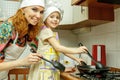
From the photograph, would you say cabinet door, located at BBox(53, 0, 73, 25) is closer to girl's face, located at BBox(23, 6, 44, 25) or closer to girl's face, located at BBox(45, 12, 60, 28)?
girl's face, located at BBox(45, 12, 60, 28)

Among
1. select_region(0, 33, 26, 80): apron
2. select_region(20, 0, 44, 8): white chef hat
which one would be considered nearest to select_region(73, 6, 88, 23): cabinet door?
select_region(20, 0, 44, 8): white chef hat

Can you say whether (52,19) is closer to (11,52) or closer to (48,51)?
(48,51)

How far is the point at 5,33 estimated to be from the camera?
1.22 meters

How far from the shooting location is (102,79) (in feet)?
3.67

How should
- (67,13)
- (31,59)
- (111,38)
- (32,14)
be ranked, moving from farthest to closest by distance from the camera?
(67,13) < (111,38) < (32,14) < (31,59)

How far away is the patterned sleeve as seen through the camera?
1216mm

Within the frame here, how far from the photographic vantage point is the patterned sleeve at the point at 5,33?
1216 mm

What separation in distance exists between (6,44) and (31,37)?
0.18 m

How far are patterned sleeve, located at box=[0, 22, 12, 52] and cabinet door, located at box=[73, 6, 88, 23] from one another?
0.64 metres

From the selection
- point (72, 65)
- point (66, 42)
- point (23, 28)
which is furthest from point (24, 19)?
point (66, 42)

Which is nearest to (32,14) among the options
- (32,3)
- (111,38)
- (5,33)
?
(32,3)

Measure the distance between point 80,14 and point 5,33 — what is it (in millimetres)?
740

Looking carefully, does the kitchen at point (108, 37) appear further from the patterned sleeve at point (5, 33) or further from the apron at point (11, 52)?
the patterned sleeve at point (5, 33)

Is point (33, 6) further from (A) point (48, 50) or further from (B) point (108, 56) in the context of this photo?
(B) point (108, 56)
